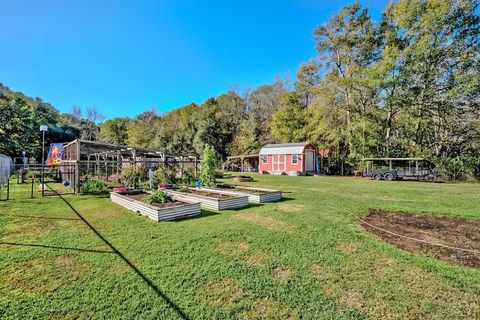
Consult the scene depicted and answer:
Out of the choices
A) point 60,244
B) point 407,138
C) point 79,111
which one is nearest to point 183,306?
point 60,244

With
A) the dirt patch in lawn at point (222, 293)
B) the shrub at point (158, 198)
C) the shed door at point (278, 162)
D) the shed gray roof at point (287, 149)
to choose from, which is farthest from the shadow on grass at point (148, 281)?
the shed door at point (278, 162)

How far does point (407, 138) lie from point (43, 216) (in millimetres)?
24079

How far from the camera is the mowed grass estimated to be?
2.51 meters

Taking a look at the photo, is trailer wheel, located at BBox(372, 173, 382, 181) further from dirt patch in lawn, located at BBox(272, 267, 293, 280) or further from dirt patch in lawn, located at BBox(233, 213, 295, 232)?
dirt patch in lawn, located at BBox(272, 267, 293, 280)

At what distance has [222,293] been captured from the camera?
2.80 meters

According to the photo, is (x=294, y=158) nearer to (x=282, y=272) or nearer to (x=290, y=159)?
(x=290, y=159)

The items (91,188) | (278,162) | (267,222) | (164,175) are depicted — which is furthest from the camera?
(278,162)

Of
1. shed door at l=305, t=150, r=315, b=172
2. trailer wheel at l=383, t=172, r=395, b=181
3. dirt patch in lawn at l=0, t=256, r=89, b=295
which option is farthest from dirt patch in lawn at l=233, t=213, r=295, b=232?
shed door at l=305, t=150, r=315, b=172

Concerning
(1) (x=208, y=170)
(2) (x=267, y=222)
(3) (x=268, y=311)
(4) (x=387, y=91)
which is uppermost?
(4) (x=387, y=91)

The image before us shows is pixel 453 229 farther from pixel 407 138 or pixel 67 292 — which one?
pixel 407 138

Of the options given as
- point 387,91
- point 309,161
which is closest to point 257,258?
point 309,161

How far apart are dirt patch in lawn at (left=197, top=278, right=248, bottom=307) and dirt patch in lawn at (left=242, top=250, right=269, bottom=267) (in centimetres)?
59

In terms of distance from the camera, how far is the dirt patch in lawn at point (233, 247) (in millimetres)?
4004

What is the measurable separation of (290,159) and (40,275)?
22.4 metres
